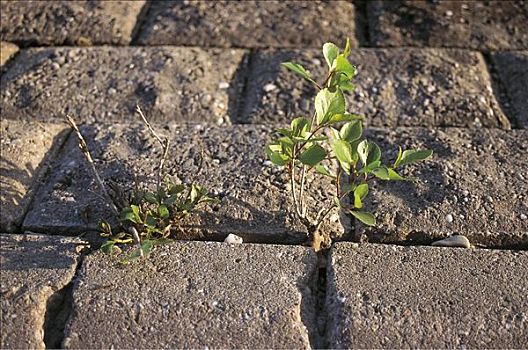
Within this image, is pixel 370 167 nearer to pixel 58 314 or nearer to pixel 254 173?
pixel 254 173

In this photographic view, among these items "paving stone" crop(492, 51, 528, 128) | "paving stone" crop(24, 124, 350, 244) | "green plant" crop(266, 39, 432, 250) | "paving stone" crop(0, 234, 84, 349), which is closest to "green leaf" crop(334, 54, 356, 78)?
"green plant" crop(266, 39, 432, 250)

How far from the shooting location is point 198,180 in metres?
1.94

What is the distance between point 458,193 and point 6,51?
1.73 m

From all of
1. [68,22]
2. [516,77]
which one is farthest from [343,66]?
[68,22]

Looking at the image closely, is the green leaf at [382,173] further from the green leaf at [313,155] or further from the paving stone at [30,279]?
the paving stone at [30,279]

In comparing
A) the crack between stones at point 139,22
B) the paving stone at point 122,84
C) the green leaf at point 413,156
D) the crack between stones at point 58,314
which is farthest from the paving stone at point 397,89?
the crack between stones at point 58,314

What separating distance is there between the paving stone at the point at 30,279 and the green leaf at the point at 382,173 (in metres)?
0.75

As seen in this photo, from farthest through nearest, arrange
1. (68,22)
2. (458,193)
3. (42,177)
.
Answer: (68,22)
(42,177)
(458,193)

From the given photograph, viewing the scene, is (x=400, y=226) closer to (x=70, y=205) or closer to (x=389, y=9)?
(x=70, y=205)

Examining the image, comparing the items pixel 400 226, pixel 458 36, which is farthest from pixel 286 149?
pixel 458 36

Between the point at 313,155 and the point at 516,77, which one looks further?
the point at 516,77

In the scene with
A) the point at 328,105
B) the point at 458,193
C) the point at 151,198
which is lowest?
the point at 458,193

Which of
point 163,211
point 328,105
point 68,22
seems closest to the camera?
point 328,105

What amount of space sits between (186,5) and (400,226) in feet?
4.75
